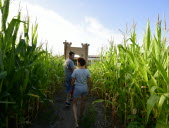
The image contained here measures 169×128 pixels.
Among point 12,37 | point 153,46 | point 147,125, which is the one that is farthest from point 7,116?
point 153,46

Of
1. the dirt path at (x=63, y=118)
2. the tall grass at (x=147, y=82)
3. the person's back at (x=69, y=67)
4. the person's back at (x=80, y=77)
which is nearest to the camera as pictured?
the tall grass at (x=147, y=82)

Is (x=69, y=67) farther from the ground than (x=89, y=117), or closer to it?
farther from the ground

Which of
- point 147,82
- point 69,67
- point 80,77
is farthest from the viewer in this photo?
point 69,67

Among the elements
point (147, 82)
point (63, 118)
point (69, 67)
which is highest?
point (69, 67)

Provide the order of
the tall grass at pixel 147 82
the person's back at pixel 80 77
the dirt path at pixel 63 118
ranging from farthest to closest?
the person's back at pixel 80 77
the dirt path at pixel 63 118
the tall grass at pixel 147 82

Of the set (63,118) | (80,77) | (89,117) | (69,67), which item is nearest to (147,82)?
(80,77)

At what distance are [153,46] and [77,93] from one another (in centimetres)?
155

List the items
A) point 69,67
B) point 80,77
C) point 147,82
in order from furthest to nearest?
point 69,67 → point 80,77 → point 147,82

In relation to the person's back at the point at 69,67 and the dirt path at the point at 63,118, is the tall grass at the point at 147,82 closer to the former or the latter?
the dirt path at the point at 63,118

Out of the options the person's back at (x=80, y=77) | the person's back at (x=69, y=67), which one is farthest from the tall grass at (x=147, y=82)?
the person's back at (x=69, y=67)

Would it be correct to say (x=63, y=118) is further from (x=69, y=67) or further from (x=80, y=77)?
(x=69, y=67)

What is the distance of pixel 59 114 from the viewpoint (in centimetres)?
324

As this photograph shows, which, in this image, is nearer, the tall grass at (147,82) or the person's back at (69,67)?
the tall grass at (147,82)

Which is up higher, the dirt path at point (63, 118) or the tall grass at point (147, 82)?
the tall grass at point (147, 82)
